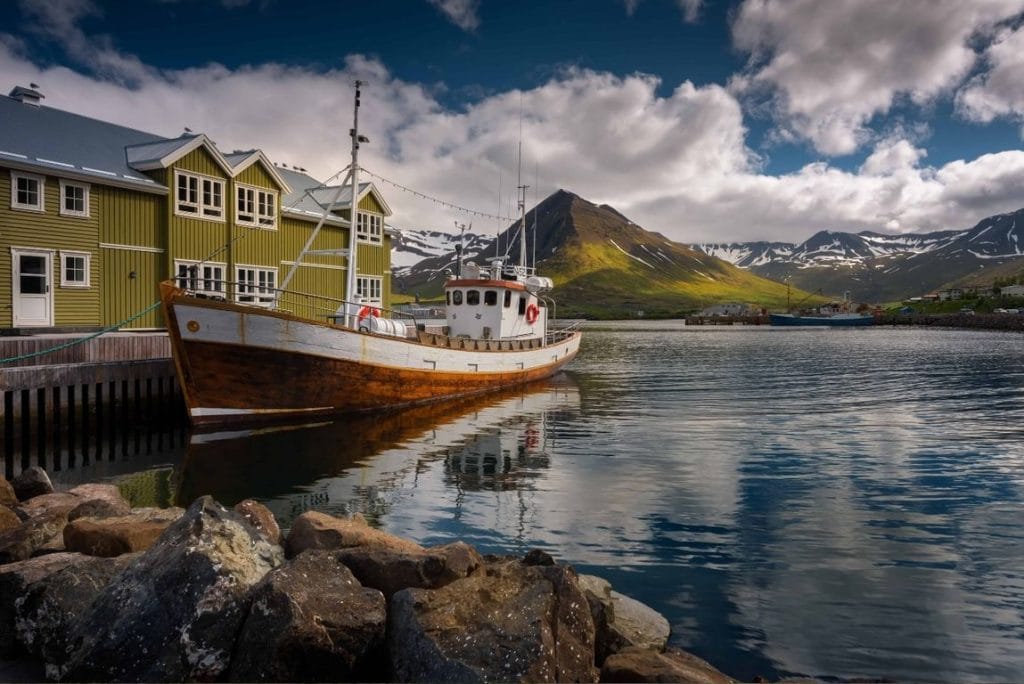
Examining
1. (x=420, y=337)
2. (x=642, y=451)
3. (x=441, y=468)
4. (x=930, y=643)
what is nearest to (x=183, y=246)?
(x=420, y=337)

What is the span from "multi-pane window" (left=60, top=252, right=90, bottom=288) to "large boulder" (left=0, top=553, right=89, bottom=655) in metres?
24.0

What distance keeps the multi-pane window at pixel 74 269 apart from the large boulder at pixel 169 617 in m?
25.8

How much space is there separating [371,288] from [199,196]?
1218 centimetres

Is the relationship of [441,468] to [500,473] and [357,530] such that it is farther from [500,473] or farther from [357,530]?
[357,530]

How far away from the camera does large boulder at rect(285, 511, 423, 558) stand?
8.43m

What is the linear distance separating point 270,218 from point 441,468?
21.6m

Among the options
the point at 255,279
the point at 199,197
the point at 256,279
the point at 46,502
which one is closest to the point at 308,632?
the point at 46,502

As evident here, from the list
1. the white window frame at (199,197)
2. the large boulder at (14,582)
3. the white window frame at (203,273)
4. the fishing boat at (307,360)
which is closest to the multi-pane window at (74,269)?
the white window frame at (203,273)

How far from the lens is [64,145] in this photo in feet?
98.2

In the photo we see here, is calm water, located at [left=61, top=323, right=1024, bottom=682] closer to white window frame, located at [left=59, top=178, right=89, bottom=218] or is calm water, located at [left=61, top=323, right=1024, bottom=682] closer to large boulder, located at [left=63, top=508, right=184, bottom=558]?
large boulder, located at [left=63, top=508, right=184, bottom=558]

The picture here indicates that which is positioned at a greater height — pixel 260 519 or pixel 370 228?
pixel 370 228

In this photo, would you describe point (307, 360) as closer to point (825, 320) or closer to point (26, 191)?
point (26, 191)

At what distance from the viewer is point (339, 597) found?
6379 mm

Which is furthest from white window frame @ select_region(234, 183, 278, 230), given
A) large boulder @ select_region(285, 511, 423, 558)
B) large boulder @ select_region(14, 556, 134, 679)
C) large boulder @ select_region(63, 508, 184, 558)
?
large boulder @ select_region(14, 556, 134, 679)
